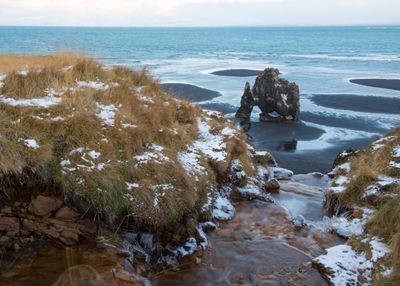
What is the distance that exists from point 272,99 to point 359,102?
39.7 feet

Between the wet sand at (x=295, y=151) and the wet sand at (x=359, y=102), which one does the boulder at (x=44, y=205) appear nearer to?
the wet sand at (x=295, y=151)

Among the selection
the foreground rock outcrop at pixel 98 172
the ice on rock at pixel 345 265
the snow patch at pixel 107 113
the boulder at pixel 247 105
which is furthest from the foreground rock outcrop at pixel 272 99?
the ice on rock at pixel 345 265

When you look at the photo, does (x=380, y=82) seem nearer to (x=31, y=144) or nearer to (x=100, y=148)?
(x=100, y=148)

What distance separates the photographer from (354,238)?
9.94 m

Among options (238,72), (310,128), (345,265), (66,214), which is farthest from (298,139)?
(238,72)

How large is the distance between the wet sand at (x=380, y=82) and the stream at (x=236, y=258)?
47.6 metres

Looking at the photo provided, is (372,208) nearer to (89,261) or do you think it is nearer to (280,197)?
(280,197)

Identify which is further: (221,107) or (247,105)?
(221,107)

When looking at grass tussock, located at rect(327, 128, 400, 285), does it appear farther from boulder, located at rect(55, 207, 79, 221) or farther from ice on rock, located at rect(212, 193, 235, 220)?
boulder, located at rect(55, 207, 79, 221)

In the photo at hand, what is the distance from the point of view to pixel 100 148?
10.1 meters

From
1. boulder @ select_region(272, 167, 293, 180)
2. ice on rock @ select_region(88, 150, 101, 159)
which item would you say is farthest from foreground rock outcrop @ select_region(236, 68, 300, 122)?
ice on rock @ select_region(88, 150, 101, 159)

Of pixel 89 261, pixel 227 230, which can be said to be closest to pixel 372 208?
pixel 227 230

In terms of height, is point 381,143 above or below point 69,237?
above

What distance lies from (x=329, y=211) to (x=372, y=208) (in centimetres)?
234
